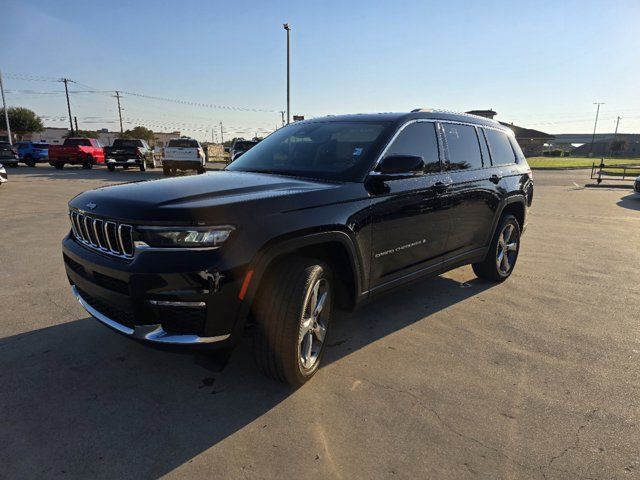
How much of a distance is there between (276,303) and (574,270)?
193 inches

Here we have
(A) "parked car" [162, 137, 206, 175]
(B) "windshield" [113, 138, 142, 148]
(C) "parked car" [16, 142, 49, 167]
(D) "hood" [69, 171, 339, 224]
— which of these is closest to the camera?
(D) "hood" [69, 171, 339, 224]

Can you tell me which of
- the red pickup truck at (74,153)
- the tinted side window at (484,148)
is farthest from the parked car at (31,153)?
the tinted side window at (484,148)

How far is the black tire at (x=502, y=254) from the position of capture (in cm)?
505

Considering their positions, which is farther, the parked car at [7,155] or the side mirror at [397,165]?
the parked car at [7,155]

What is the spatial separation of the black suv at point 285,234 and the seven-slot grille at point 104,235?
0.01 metres

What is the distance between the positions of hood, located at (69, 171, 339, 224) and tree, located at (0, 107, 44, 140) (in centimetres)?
8395

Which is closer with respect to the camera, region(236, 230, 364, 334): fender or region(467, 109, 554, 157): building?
region(236, 230, 364, 334): fender

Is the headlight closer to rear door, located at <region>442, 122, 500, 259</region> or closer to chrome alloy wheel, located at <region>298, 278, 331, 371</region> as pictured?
chrome alloy wheel, located at <region>298, 278, 331, 371</region>

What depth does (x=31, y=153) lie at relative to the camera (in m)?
28.4

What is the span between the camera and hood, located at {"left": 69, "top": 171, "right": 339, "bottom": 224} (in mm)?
2330

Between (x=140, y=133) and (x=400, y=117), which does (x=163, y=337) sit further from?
(x=140, y=133)

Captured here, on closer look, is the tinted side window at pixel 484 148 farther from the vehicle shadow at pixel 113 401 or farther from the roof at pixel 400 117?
the vehicle shadow at pixel 113 401

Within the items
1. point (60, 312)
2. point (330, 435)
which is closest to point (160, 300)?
point (330, 435)

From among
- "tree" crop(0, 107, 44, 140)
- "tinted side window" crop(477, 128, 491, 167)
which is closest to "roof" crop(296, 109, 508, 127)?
"tinted side window" crop(477, 128, 491, 167)
